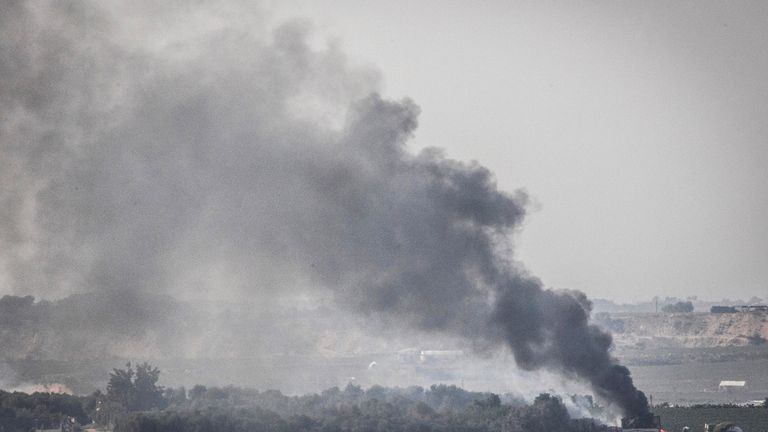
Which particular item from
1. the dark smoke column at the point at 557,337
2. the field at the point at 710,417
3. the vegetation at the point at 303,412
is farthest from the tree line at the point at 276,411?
the field at the point at 710,417

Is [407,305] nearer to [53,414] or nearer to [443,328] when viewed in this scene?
[443,328]

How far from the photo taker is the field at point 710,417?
418 ft

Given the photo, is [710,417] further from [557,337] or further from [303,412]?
[303,412]

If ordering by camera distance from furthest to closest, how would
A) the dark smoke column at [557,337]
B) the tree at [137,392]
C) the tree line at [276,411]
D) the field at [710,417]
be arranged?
the field at [710,417]
the tree at [137,392]
the dark smoke column at [557,337]
the tree line at [276,411]

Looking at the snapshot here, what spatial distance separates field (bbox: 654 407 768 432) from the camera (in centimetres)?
12750

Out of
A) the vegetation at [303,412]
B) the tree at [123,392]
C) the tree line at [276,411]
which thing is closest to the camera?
the tree line at [276,411]

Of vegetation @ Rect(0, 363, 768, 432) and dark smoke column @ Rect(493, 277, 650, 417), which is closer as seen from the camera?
vegetation @ Rect(0, 363, 768, 432)

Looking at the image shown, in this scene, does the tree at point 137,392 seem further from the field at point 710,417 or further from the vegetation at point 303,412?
the field at point 710,417

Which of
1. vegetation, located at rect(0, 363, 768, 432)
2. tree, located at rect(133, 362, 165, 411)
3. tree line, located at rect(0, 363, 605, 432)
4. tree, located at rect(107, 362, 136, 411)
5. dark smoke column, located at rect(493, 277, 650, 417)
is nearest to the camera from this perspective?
tree line, located at rect(0, 363, 605, 432)

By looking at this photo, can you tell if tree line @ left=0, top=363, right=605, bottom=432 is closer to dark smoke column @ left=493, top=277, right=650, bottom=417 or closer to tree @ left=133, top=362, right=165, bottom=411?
tree @ left=133, top=362, right=165, bottom=411

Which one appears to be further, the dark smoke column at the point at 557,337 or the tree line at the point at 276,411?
the dark smoke column at the point at 557,337

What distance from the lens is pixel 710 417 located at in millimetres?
138125

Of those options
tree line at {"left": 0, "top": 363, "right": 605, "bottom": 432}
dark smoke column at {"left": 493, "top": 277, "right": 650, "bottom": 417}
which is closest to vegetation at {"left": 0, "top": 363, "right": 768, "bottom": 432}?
tree line at {"left": 0, "top": 363, "right": 605, "bottom": 432}

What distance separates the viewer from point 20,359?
16188 centimetres
